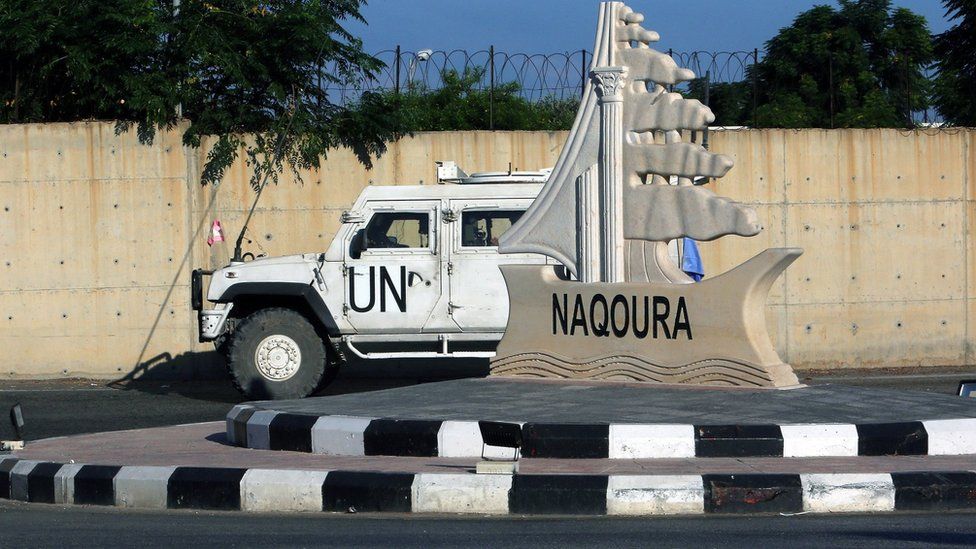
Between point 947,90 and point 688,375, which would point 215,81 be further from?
point 947,90

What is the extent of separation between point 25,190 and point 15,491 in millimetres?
8762

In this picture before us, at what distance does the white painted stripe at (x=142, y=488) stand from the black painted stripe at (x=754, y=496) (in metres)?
2.75

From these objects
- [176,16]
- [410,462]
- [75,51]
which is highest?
[176,16]

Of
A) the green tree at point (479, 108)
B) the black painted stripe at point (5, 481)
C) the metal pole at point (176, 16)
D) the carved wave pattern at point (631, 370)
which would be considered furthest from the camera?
the green tree at point (479, 108)

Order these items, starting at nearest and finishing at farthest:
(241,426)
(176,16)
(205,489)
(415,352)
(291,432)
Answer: (205,489) → (291,432) → (241,426) → (415,352) → (176,16)

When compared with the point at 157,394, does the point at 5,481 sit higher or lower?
higher

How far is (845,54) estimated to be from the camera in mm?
40812

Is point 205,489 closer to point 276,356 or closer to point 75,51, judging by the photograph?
point 276,356

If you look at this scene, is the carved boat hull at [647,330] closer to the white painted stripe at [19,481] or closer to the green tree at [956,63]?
the white painted stripe at [19,481]

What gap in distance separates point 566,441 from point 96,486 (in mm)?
2480

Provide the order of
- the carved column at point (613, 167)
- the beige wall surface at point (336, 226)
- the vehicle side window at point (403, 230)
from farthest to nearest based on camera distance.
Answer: the beige wall surface at point (336, 226) < the vehicle side window at point (403, 230) < the carved column at point (613, 167)

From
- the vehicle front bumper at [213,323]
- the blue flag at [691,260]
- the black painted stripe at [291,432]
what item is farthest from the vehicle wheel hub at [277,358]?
the black painted stripe at [291,432]

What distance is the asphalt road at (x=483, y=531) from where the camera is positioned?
5438 mm

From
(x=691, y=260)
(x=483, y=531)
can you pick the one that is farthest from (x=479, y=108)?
(x=483, y=531)
